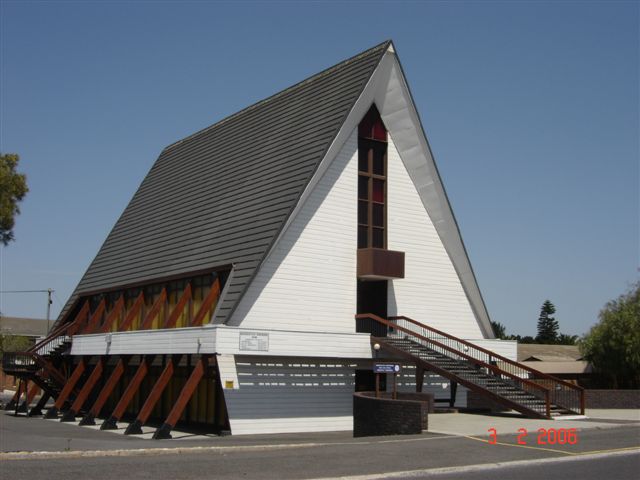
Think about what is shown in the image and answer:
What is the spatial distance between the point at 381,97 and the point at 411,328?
30.2 ft

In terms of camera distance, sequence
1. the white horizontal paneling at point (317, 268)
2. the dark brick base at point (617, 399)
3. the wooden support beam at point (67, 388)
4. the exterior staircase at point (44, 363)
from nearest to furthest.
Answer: the white horizontal paneling at point (317, 268) → the dark brick base at point (617, 399) → the wooden support beam at point (67, 388) → the exterior staircase at point (44, 363)

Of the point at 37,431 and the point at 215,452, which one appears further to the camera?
the point at 37,431

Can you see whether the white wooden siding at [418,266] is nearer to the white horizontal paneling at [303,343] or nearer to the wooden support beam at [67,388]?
the white horizontal paneling at [303,343]

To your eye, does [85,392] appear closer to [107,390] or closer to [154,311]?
[107,390]

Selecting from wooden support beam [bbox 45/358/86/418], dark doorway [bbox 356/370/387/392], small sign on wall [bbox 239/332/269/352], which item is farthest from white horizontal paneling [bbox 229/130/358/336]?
wooden support beam [bbox 45/358/86/418]

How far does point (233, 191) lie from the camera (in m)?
33.2

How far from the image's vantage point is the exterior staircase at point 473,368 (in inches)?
979

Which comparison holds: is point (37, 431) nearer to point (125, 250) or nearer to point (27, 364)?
point (27, 364)

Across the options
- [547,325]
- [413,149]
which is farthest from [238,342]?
[547,325]

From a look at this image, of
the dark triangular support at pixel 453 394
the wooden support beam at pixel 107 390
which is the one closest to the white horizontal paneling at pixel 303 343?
the dark triangular support at pixel 453 394

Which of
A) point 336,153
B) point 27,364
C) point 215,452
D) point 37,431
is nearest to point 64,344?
point 27,364

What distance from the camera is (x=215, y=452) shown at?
685 inches

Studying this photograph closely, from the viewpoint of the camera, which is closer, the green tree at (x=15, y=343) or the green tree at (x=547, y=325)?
the green tree at (x=15, y=343)
